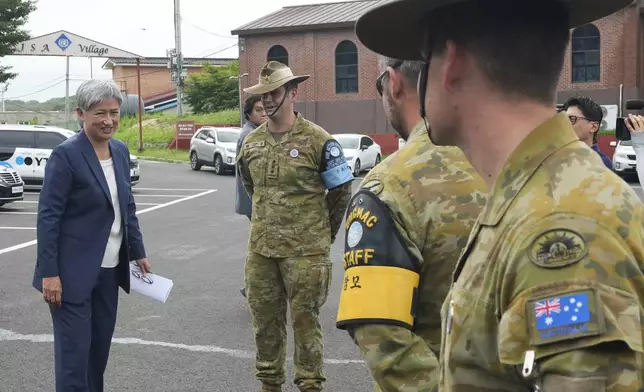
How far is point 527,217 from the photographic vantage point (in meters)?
1.27

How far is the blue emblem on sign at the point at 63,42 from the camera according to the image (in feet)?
190

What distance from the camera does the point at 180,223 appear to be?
14.6 metres

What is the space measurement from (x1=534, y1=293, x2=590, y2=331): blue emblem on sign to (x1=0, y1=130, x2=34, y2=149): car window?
21473 millimetres

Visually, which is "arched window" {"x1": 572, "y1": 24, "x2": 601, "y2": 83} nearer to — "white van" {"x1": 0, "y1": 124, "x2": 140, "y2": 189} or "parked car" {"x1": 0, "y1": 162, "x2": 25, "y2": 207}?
"white van" {"x1": 0, "y1": 124, "x2": 140, "y2": 189}

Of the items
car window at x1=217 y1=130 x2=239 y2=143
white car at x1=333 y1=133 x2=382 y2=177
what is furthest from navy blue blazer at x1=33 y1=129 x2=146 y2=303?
car window at x1=217 y1=130 x2=239 y2=143

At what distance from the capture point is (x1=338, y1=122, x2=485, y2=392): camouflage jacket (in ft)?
6.88

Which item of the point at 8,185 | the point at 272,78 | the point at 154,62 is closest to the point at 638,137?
the point at 272,78

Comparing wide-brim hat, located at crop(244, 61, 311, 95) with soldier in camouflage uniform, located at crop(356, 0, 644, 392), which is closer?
soldier in camouflage uniform, located at crop(356, 0, 644, 392)

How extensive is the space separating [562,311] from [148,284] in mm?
3803

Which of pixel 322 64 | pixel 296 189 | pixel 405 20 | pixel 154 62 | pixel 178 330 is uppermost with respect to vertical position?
pixel 154 62

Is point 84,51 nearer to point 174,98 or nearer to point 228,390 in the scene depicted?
point 174,98

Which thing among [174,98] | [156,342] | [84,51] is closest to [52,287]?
[156,342]

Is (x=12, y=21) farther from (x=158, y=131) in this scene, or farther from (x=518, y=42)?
(x=518, y=42)

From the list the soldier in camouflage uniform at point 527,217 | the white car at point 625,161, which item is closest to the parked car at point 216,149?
the white car at point 625,161
